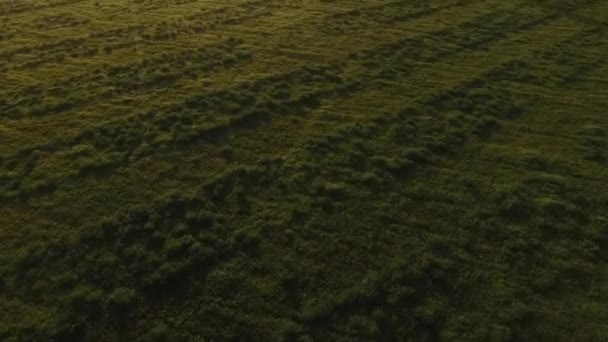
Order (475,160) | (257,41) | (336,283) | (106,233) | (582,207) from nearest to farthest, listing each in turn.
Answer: (336,283), (106,233), (582,207), (475,160), (257,41)

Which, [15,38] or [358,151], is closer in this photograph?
[358,151]

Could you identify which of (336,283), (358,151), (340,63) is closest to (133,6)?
(340,63)

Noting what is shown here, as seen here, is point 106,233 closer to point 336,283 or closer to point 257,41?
point 336,283

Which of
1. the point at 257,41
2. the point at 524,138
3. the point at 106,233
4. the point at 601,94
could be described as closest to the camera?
the point at 106,233

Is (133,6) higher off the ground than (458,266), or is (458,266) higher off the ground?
(133,6)

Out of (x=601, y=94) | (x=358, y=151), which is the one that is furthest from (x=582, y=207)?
(x=601, y=94)

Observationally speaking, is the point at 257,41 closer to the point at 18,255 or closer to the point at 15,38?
the point at 15,38
